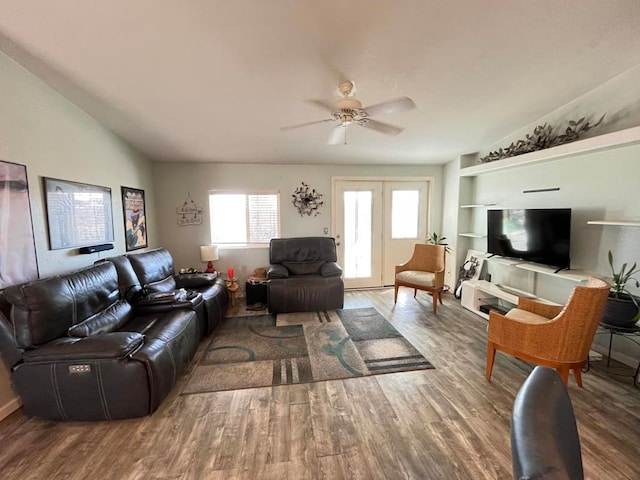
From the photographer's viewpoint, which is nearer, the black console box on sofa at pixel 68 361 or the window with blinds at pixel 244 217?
the black console box on sofa at pixel 68 361

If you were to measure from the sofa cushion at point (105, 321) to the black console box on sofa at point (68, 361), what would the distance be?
1cm

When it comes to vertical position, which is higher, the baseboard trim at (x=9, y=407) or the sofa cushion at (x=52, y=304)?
the sofa cushion at (x=52, y=304)

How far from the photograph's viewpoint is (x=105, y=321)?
2.34 metres

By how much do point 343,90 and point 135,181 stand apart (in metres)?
3.21

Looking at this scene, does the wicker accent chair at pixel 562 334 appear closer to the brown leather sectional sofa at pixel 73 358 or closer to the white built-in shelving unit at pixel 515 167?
the white built-in shelving unit at pixel 515 167

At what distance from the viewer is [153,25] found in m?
1.76

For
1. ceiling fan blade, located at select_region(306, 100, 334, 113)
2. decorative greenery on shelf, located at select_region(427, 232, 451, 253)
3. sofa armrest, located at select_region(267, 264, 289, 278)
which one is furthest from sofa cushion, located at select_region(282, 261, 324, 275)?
ceiling fan blade, located at select_region(306, 100, 334, 113)

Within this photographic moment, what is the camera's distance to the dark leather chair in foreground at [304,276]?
3924 millimetres

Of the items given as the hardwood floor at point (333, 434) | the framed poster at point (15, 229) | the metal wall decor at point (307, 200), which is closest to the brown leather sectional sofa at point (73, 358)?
the hardwood floor at point (333, 434)

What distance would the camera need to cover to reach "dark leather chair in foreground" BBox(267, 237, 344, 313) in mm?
3924

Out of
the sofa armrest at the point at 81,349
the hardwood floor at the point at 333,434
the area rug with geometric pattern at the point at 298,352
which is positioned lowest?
the hardwood floor at the point at 333,434

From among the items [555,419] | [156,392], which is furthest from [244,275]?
[555,419]

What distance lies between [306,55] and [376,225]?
338 centimetres

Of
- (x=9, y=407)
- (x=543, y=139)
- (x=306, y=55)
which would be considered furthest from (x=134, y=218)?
(x=543, y=139)
